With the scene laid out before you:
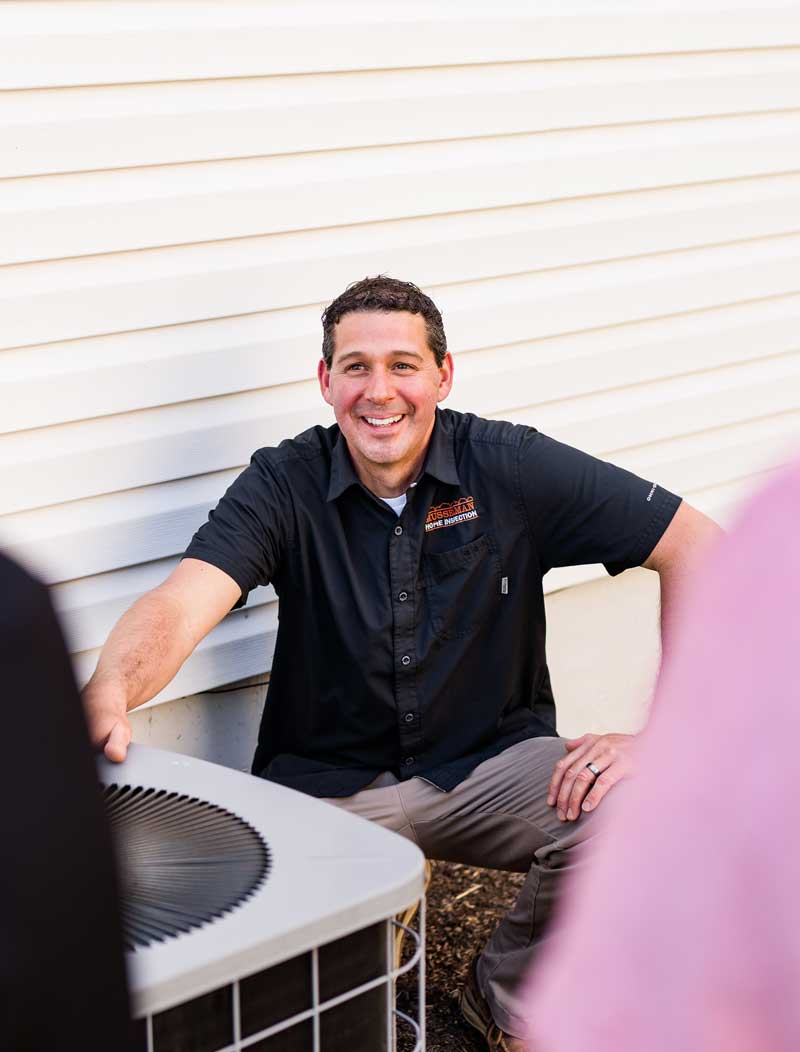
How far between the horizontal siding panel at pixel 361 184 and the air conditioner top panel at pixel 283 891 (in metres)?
1.28

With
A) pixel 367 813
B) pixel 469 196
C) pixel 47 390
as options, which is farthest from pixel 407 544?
pixel 469 196

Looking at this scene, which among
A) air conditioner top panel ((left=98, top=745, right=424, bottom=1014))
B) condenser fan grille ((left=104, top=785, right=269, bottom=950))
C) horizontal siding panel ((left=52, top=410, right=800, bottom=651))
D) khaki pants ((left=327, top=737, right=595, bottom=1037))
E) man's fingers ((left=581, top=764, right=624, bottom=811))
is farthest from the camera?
horizontal siding panel ((left=52, top=410, right=800, bottom=651))

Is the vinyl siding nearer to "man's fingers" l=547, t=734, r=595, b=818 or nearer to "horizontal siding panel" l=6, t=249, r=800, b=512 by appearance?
"horizontal siding panel" l=6, t=249, r=800, b=512

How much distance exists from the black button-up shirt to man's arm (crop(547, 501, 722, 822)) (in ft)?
0.14

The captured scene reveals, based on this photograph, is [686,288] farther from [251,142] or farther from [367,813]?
[367,813]

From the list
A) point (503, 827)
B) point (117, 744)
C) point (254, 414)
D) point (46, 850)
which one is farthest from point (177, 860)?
point (254, 414)

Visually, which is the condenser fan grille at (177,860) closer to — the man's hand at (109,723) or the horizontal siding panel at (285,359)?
the man's hand at (109,723)

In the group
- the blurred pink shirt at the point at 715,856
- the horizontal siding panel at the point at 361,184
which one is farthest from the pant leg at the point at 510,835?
the blurred pink shirt at the point at 715,856

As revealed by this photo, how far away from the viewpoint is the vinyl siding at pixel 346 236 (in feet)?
9.52

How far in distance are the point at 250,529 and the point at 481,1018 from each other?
1122mm

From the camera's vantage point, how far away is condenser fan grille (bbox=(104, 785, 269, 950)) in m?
1.63

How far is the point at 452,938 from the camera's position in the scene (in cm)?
345

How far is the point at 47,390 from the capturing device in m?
2.90

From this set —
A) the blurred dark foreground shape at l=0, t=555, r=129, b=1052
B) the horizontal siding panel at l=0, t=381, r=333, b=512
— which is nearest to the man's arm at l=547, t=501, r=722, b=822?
the horizontal siding panel at l=0, t=381, r=333, b=512
